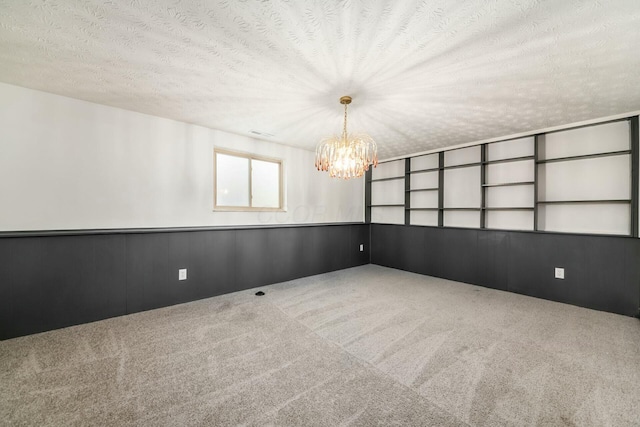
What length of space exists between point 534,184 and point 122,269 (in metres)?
5.43

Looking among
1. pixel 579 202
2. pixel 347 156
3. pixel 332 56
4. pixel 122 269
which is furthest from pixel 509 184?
pixel 122 269

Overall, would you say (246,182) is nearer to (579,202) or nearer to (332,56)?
(332,56)

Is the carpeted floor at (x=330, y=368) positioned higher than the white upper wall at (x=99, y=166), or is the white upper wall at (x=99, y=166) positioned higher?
the white upper wall at (x=99, y=166)

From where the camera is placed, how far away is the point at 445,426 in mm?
1316

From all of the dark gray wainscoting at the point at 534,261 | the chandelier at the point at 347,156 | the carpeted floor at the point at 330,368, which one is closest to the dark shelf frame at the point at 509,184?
the dark gray wainscoting at the point at 534,261

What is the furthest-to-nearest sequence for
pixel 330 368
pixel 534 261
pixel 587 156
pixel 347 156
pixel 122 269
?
pixel 534 261 < pixel 587 156 < pixel 122 269 < pixel 347 156 < pixel 330 368

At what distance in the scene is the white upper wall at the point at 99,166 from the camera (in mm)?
2311

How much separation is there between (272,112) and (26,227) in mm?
2658

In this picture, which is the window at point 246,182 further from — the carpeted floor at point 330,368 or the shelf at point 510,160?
the shelf at point 510,160

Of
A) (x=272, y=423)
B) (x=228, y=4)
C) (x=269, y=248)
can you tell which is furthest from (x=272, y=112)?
(x=272, y=423)

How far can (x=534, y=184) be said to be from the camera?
3500mm

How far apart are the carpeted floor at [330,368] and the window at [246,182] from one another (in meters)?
1.58

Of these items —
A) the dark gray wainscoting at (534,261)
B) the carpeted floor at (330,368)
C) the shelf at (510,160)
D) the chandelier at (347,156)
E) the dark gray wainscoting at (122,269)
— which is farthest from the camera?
the shelf at (510,160)

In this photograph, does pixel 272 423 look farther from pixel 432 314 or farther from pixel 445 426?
pixel 432 314
